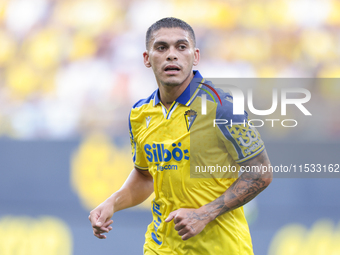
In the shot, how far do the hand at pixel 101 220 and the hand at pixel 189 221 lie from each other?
0.37 meters

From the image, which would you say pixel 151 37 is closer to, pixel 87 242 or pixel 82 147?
pixel 87 242

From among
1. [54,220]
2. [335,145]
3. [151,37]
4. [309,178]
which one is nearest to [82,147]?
[54,220]

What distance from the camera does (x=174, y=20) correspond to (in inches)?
74.2

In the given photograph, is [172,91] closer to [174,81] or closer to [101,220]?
[174,81]

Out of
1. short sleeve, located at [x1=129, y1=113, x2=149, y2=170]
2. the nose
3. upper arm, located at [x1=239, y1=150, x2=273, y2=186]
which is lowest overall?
upper arm, located at [x1=239, y1=150, x2=273, y2=186]

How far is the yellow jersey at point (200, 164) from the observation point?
1.66 m

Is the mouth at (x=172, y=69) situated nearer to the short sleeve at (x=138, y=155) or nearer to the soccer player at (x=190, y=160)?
the soccer player at (x=190, y=160)

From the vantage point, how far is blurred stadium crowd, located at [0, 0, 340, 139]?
20.8ft

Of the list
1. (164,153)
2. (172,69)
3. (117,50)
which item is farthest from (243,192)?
(117,50)

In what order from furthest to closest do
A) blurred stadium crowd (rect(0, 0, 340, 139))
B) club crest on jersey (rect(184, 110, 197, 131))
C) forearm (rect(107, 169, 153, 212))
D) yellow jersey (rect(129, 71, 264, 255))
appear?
blurred stadium crowd (rect(0, 0, 340, 139)), forearm (rect(107, 169, 153, 212)), club crest on jersey (rect(184, 110, 197, 131)), yellow jersey (rect(129, 71, 264, 255))

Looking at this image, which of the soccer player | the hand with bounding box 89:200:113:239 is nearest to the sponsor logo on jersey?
the soccer player

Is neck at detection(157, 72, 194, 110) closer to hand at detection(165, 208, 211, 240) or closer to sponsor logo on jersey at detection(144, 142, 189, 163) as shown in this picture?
sponsor logo on jersey at detection(144, 142, 189, 163)

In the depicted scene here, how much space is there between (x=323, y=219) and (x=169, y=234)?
13.0 feet

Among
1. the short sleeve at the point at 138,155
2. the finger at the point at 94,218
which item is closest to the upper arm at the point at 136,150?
the short sleeve at the point at 138,155
